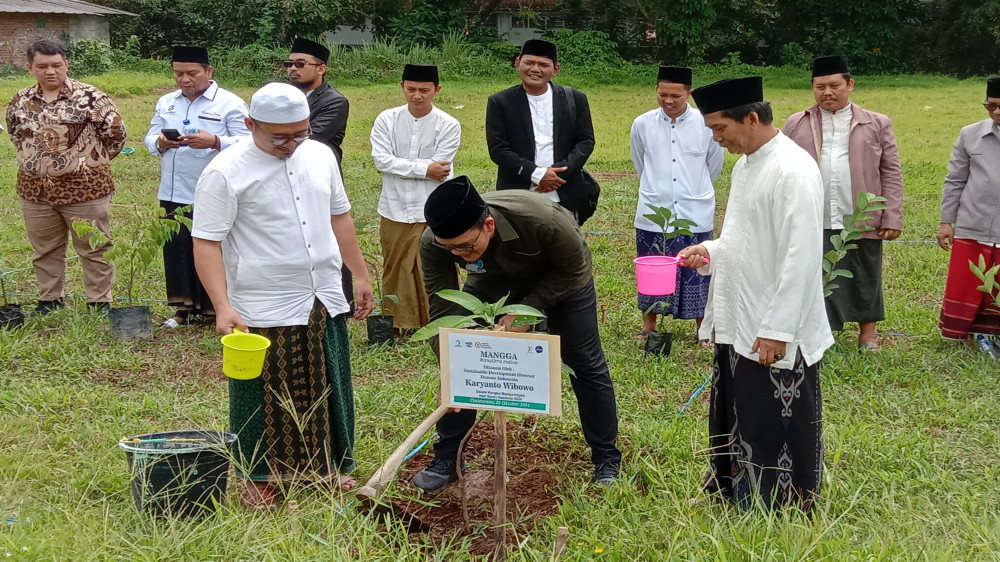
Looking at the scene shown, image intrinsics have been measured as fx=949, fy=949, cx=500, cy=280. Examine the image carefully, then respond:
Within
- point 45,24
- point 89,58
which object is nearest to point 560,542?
point 89,58

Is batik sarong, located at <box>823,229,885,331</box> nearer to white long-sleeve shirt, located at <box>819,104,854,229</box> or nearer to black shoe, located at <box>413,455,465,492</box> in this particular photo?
white long-sleeve shirt, located at <box>819,104,854,229</box>

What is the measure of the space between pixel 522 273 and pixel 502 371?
2.63 feet

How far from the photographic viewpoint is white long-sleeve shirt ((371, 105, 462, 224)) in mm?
5664

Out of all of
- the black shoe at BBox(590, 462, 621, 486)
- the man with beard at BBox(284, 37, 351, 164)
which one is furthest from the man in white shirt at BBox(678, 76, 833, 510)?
the man with beard at BBox(284, 37, 351, 164)

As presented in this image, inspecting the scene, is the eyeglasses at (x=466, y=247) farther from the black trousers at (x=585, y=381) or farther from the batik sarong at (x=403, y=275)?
the batik sarong at (x=403, y=275)

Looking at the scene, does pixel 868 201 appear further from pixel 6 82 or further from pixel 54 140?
pixel 6 82

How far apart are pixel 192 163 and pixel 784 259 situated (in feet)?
13.6

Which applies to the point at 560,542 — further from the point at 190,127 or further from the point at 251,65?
the point at 251,65

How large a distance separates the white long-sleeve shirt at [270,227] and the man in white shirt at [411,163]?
1919mm

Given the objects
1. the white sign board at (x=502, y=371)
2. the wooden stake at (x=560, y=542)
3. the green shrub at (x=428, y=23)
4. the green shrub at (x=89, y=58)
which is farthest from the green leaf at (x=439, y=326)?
the green shrub at (x=89, y=58)

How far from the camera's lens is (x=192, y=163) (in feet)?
19.8

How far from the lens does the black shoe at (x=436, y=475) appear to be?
3914 mm

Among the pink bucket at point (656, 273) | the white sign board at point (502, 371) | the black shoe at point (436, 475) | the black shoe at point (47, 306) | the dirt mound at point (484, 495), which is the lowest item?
the black shoe at point (47, 306)

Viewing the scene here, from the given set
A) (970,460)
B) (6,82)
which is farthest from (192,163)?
(6,82)
